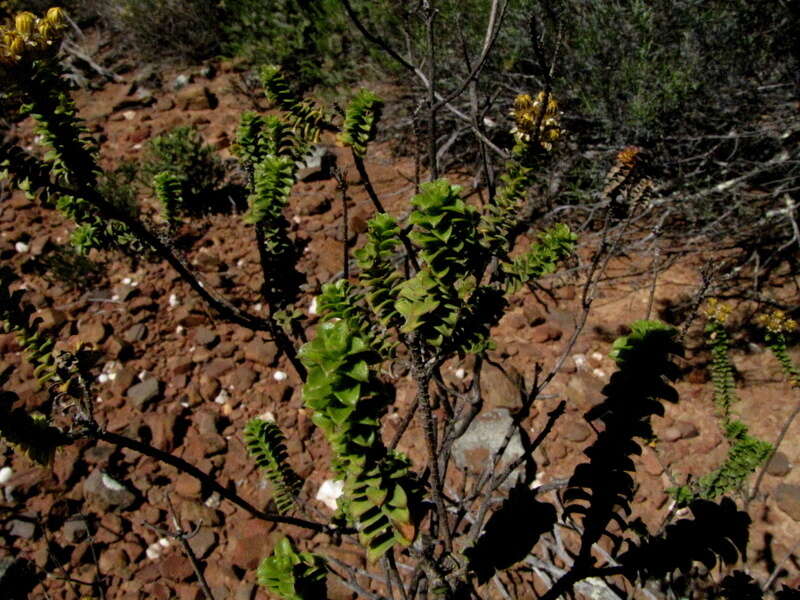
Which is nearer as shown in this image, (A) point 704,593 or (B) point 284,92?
(B) point 284,92

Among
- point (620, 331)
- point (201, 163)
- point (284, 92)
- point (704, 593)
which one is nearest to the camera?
point (284, 92)

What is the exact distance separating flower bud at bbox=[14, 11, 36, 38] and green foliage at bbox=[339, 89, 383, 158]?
93 cm

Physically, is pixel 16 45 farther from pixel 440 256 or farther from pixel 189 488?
pixel 189 488

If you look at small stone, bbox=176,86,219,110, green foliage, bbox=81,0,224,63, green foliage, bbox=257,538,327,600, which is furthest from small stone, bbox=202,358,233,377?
green foliage, bbox=81,0,224,63

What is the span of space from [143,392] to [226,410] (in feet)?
1.80

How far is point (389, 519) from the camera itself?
1.27 meters

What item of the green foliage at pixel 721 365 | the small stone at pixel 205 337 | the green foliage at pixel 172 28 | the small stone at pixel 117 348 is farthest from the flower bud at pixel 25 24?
the green foliage at pixel 172 28

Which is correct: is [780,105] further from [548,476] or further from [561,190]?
[548,476]

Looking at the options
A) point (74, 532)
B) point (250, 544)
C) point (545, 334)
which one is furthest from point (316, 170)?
point (74, 532)

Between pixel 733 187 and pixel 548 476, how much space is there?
2611mm

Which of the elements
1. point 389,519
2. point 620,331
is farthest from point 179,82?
point 389,519

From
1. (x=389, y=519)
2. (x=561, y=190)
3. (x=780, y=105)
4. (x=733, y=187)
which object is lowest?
(x=389, y=519)

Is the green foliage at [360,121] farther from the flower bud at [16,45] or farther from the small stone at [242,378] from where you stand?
the small stone at [242,378]

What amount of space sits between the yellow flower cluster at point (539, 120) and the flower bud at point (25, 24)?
1359 mm
